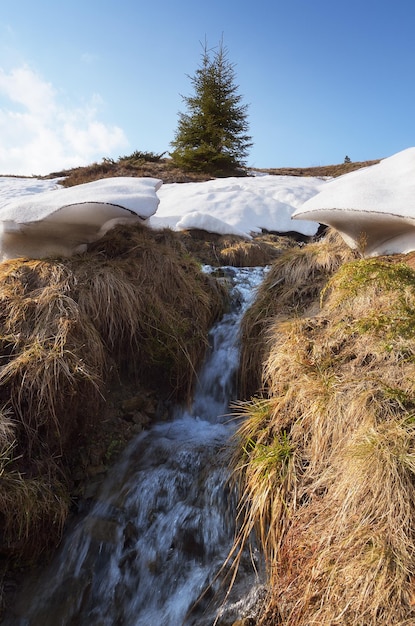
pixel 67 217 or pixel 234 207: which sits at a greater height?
pixel 234 207

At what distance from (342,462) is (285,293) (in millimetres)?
2355

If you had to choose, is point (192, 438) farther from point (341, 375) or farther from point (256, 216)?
point (256, 216)

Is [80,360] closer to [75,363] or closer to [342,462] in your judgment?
[75,363]

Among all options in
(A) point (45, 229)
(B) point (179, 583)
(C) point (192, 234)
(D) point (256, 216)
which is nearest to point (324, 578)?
(B) point (179, 583)

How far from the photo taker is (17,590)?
271 centimetres

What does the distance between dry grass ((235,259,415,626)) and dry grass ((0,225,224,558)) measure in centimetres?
131

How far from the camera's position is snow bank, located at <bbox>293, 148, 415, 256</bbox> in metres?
3.54

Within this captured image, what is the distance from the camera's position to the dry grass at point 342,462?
1744 mm

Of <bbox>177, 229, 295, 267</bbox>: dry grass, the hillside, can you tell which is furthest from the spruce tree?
<bbox>177, 229, 295, 267</bbox>: dry grass

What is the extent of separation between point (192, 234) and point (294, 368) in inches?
211

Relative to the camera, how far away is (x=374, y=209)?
3.52m

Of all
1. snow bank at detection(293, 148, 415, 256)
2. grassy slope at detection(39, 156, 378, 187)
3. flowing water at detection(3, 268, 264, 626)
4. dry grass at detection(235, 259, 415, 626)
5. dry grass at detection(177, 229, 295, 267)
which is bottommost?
flowing water at detection(3, 268, 264, 626)

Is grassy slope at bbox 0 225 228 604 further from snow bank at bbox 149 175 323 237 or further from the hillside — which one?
the hillside

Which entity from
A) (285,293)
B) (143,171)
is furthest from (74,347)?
(143,171)
